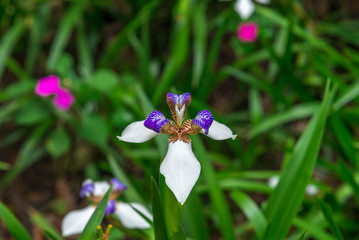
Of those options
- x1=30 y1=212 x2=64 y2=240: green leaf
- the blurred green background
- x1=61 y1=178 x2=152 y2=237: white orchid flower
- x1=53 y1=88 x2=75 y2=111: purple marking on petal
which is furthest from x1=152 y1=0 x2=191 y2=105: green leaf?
x1=61 y1=178 x2=152 y2=237: white orchid flower

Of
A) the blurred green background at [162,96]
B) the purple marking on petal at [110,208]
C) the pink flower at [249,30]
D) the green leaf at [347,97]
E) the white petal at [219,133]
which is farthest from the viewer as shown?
the pink flower at [249,30]

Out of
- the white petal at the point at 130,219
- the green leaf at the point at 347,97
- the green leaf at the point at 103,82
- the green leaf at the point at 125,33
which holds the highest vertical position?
the green leaf at the point at 125,33

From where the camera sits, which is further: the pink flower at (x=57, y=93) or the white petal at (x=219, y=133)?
the pink flower at (x=57, y=93)

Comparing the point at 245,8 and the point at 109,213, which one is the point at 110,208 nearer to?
the point at 109,213

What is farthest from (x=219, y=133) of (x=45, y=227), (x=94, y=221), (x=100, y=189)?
(x=45, y=227)

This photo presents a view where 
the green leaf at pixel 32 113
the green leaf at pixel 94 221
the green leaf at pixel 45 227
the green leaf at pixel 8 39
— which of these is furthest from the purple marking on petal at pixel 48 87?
the green leaf at pixel 94 221

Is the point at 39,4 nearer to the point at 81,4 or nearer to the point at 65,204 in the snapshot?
the point at 81,4

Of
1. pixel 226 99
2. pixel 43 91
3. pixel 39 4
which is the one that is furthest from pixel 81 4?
pixel 226 99

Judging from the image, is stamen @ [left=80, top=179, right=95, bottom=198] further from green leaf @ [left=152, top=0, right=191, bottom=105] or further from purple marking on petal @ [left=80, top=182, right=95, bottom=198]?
green leaf @ [left=152, top=0, right=191, bottom=105]

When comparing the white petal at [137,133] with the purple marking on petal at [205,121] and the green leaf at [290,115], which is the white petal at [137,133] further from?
the green leaf at [290,115]
